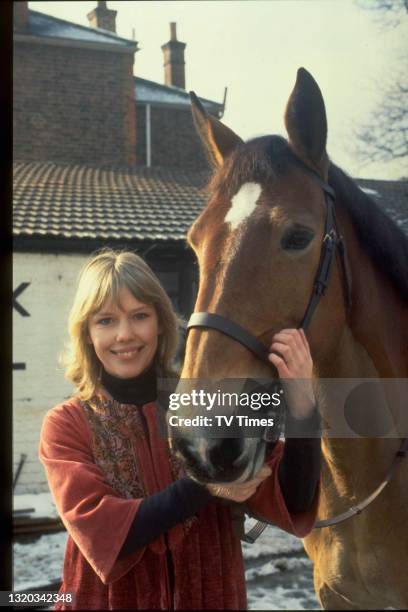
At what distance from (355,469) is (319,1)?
1.41 metres

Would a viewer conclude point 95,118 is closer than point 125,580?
No

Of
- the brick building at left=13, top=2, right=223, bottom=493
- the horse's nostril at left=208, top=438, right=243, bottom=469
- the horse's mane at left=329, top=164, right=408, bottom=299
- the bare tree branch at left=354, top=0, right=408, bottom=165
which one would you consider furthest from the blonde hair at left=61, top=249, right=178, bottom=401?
the brick building at left=13, top=2, right=223, bottom=493

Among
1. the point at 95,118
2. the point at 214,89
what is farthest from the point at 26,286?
the point at 214,89

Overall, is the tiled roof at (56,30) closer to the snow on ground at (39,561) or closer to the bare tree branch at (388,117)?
the bare tree branch at (388,117)

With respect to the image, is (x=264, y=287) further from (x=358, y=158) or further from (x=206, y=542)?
(x=358, y=158)

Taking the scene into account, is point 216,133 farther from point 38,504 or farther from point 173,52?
point 38,504

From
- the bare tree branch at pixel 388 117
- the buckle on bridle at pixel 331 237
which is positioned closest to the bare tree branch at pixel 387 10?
the bare tree branch at pixel 388 117

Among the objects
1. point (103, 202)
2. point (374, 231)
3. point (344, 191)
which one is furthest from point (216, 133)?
point (103, 202)

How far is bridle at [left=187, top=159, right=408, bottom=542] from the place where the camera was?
133 cm

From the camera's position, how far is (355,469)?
1744 millimetres

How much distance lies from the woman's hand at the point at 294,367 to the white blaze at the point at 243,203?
28 cm

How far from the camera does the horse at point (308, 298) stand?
135 centimetres

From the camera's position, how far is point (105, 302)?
1613mm

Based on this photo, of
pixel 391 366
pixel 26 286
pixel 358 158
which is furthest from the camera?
pixel 26 286
